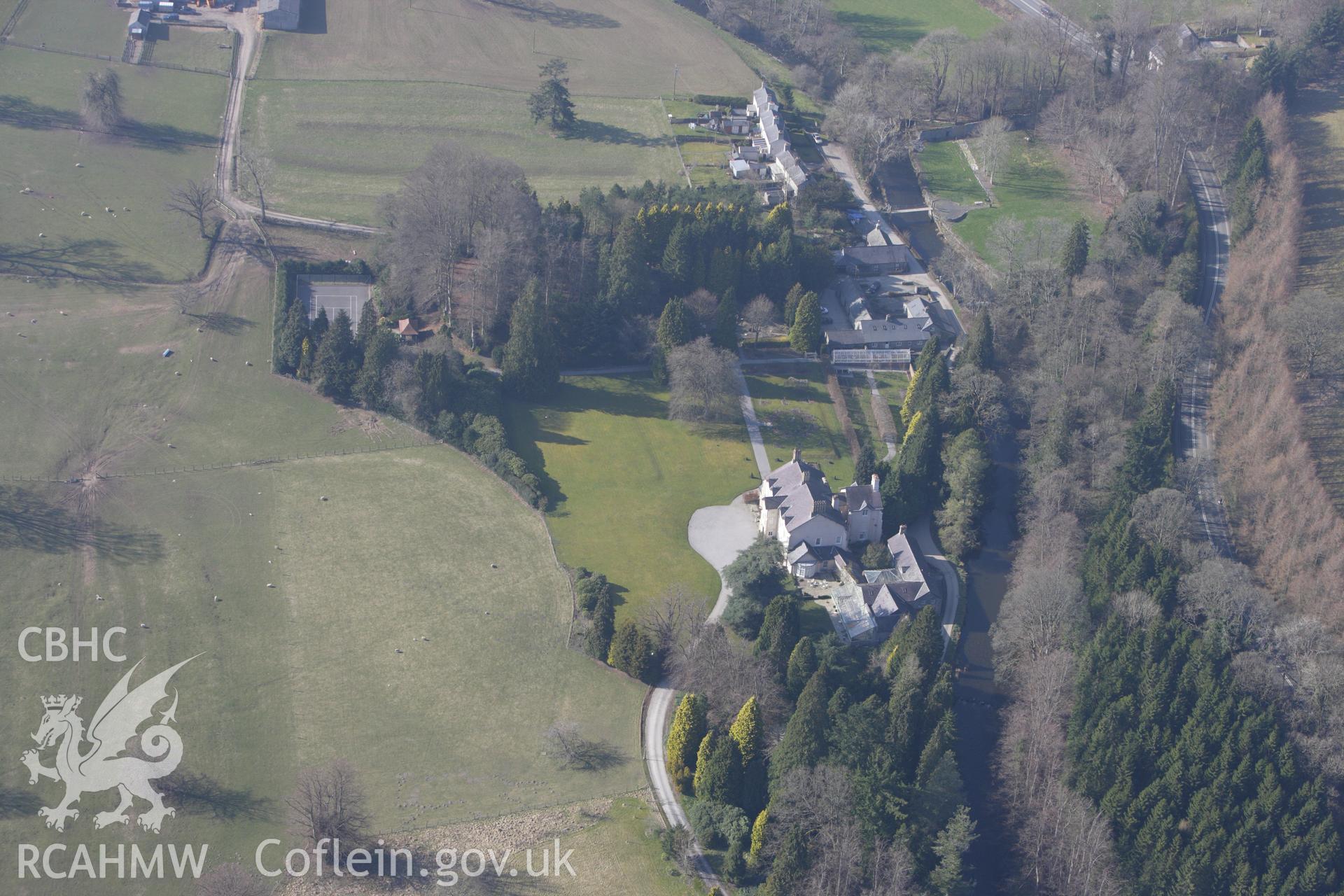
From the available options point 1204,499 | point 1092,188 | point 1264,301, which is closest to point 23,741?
point 1204,499

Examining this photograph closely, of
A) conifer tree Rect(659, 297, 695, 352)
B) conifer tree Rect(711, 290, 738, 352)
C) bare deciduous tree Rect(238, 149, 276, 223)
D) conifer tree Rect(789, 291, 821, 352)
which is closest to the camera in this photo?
conifer tree Rect(659, 297, 695, 352)

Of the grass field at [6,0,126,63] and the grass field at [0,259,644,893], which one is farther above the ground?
the grass field at [6,0,126,63]

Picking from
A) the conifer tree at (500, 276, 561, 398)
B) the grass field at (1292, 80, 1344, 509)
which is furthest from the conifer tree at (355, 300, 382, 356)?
the grass field at (1292, 80, 1344, 509)

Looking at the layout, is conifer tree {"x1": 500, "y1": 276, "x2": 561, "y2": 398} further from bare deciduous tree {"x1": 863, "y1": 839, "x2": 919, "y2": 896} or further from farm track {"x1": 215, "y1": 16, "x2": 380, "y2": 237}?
bare deciduous tree {"x1": 863, "y1": 839, "x2": 919, "y2": 896}

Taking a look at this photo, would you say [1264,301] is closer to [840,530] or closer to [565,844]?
[840,530]

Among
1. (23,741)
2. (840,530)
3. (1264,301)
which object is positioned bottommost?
(23,741)

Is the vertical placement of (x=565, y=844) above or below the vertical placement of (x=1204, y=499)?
below
